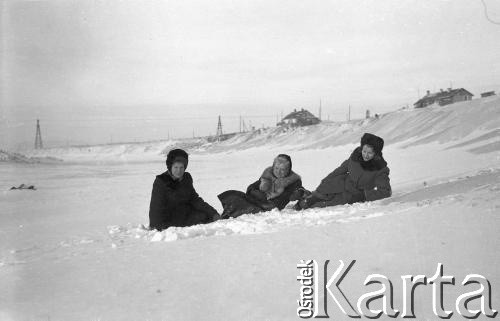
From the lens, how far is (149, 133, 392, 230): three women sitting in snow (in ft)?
14.7

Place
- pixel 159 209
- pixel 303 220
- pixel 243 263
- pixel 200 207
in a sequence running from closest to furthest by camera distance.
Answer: pixel 243 263 < pixel 303 220 < pixel 159 209 < pixel 200 207

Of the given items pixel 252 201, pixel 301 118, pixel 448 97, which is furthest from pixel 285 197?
pixel 301 118

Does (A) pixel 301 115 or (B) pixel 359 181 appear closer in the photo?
(B) pixel 359 181

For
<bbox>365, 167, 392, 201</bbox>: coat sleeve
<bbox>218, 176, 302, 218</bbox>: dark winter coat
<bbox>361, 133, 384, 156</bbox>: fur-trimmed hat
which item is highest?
<bbox>361, 133, 384, 156</bbox>: fur-trimmed hat

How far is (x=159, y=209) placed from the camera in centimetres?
435

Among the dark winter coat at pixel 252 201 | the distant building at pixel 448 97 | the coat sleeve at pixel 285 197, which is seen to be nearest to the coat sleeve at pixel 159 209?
the dark winter coat at pixel 252 201

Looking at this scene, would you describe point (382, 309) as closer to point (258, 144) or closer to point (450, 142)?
point (450, 142)

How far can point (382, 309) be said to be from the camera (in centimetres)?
172

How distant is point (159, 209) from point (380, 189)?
8.65 feet


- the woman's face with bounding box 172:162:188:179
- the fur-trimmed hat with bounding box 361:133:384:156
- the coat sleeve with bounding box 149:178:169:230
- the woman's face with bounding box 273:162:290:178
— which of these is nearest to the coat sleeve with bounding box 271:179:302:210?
the woman's face with bounding box 273:162:290:178

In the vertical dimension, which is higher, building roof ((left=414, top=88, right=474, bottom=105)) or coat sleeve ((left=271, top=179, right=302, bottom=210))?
building roof ((left=414, top=88, right=474, bottom=105))

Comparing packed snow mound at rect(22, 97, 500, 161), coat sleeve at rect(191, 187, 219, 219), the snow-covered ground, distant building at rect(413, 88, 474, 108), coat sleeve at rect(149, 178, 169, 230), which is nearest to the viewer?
the snow-covered ground

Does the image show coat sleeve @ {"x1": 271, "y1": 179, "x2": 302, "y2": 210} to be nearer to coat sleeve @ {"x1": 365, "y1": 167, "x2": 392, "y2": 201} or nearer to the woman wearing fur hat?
the woman wearing fur hat

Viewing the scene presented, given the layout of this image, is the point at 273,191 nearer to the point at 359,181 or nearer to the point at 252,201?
the point at 252,201
